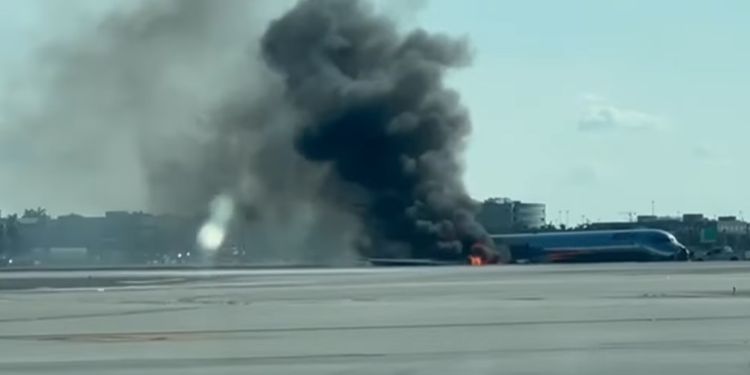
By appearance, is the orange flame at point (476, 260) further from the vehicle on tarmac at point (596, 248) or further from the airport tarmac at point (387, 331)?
the airport tarmac at point (387, 331)

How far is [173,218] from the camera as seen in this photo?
14462 cm

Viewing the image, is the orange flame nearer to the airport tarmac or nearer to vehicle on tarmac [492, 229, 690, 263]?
vehicle on tarmac [492, 229, 690, 263]

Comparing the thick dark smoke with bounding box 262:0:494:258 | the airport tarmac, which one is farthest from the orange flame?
the airport tarmac

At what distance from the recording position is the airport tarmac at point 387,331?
25.0 metres

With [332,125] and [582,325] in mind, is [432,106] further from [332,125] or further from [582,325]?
[582,325]

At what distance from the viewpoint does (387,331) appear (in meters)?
33.2

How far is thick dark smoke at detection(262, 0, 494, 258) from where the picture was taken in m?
125

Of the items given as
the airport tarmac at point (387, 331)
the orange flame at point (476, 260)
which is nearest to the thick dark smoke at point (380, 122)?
the orange flame at point (476, 260)

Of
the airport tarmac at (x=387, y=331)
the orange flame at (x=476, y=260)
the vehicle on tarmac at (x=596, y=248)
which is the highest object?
the vehicle on tarmac at (x=596, y=248)

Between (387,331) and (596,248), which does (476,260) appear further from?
(387,331)

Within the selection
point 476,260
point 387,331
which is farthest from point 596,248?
point 387,331

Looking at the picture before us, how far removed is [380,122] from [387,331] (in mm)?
95744

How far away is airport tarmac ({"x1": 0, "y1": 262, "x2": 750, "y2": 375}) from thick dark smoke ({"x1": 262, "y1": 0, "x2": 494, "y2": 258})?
6610 centimetres

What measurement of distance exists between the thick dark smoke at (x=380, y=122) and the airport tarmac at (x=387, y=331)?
6610 centimetres
